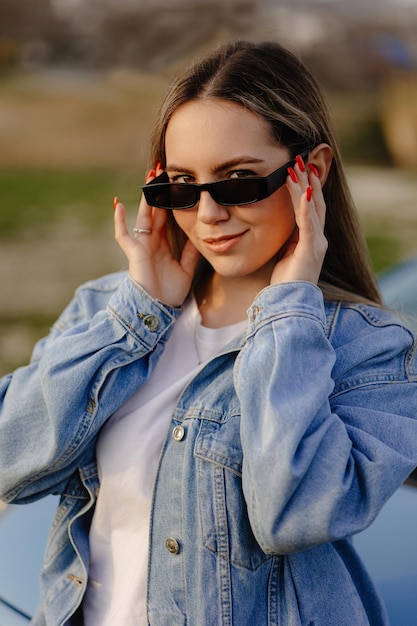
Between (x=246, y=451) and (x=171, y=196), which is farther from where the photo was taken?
(x=171, y=196)

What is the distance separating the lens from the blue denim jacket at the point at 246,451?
4.80ft

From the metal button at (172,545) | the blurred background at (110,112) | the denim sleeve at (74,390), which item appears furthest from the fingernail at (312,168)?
the blurred background at (110,112)

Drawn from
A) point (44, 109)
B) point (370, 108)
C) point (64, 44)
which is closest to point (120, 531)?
point (370, 108)

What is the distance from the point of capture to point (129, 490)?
1.71m

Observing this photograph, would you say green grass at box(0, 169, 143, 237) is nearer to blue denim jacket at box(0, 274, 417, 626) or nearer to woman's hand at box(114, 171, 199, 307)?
woman's hand at box(114, 171, 199, 307)

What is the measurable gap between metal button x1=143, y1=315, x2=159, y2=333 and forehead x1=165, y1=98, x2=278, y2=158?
1.24 feet

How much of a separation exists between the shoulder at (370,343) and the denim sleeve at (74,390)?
393 millimetres

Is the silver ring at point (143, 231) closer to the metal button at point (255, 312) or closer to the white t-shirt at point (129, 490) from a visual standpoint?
the white t-shirt at point (129, 490)

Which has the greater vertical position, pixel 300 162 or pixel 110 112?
pixel 300 162

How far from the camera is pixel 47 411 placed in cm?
174

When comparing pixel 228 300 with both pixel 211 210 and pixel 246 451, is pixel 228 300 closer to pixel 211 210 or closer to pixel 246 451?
pixel 211 210

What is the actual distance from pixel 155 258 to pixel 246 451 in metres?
0.63

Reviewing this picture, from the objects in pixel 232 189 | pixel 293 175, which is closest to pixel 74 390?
pixel 232 189

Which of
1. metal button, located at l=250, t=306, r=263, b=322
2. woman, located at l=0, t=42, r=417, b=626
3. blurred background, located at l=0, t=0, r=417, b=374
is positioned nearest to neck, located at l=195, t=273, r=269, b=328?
woman, located at l=0, t=42, r=417, b=626
